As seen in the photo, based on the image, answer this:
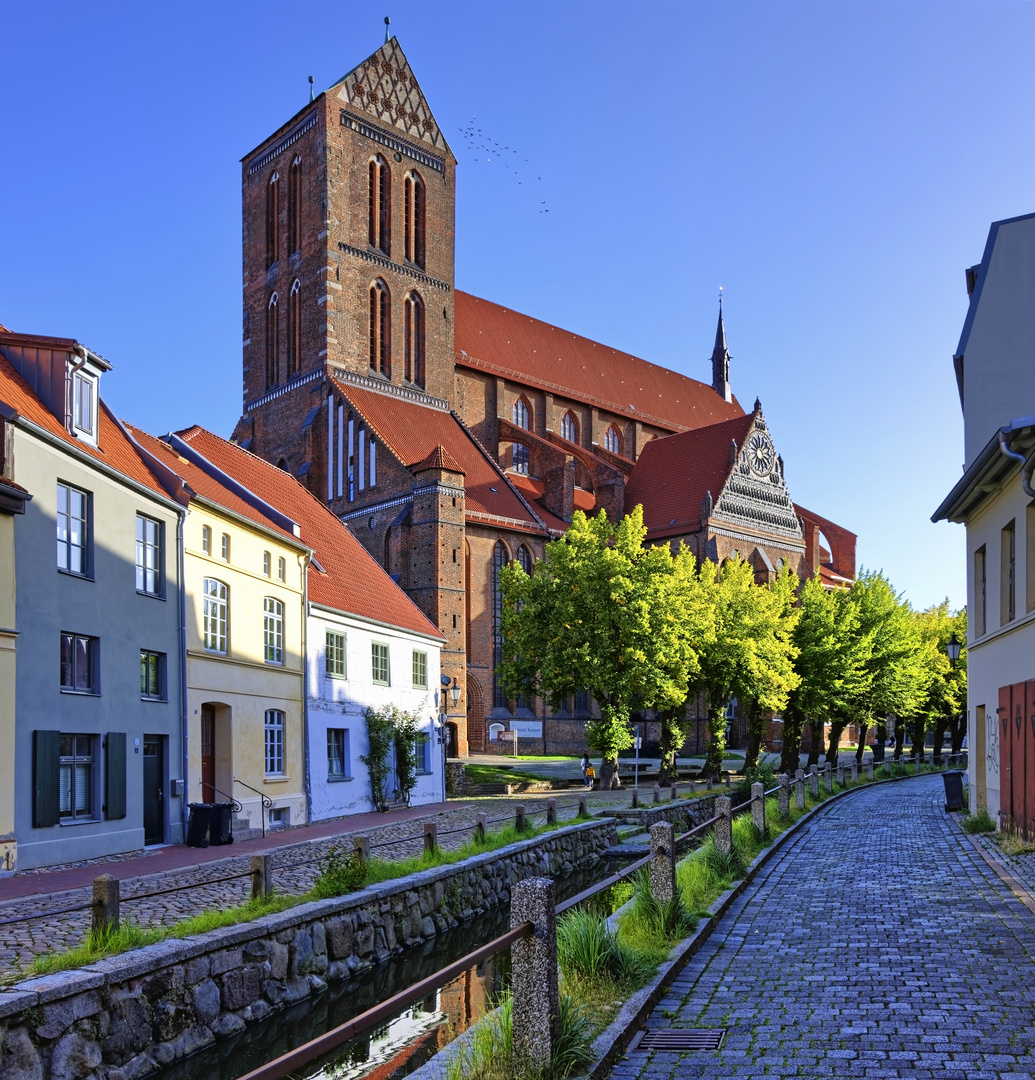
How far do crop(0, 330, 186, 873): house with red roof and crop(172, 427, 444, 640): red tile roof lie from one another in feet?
21.4

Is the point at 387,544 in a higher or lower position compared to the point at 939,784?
higher

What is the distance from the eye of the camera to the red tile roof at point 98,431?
16859 millimetres

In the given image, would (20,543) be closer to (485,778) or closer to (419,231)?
(485,778)

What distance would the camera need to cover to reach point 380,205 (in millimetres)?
52312

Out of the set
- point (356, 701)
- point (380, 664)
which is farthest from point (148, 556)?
point (380, 664)

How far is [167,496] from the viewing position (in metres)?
20.2

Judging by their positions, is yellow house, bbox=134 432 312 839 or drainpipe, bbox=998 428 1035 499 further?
yellow house, bbox=134 432 312 839

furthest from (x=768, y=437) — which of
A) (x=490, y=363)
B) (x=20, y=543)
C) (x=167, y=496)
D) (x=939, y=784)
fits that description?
(x=20, y=543)

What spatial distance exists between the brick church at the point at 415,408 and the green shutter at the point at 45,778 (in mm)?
29166

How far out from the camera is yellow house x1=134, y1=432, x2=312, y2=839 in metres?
21.2

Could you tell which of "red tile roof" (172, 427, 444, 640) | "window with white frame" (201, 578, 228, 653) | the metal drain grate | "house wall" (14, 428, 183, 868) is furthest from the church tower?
the metal drain grate

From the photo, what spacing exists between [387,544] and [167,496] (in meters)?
27.3

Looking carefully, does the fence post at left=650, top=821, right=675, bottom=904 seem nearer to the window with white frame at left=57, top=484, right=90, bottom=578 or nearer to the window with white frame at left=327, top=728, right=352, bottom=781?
the window with white frame at left=57, top=484, right=90, bottom=578

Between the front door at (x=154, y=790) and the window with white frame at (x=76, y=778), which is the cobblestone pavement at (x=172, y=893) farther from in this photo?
the front door at (x=154, y=790)
